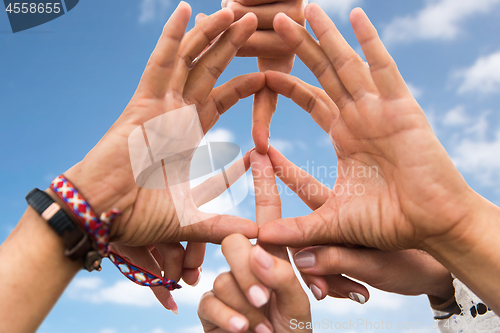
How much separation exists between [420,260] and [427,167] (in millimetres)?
1124

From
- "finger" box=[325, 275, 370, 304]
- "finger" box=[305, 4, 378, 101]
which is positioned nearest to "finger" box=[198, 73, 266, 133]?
"finger" box=[305, 4, 378, 101]

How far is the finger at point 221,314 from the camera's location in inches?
70.2

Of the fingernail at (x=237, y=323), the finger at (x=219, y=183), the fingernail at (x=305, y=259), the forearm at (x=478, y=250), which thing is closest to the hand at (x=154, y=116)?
the finger at (x=219, y=183)

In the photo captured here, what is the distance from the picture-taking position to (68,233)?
1.87 metres

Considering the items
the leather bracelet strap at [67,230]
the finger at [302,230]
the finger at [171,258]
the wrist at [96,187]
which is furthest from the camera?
the finger at [171,258]

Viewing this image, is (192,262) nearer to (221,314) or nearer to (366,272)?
(221,314)

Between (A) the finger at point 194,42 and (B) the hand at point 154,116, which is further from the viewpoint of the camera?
(A) the finger at point 194,42

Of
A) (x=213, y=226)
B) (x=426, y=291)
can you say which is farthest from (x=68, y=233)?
(x=426, y=291)

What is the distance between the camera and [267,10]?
2.97 metres

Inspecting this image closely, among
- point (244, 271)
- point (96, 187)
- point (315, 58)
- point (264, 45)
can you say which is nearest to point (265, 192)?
point (244, 271)

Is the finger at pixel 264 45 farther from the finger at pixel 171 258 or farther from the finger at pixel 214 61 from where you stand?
the finger at pixel 171 258

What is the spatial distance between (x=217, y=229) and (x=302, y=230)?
63cm

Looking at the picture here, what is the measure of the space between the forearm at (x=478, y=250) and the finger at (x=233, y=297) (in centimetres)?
125

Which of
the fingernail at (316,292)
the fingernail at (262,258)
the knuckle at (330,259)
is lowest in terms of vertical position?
the fingernail at (316,292)
